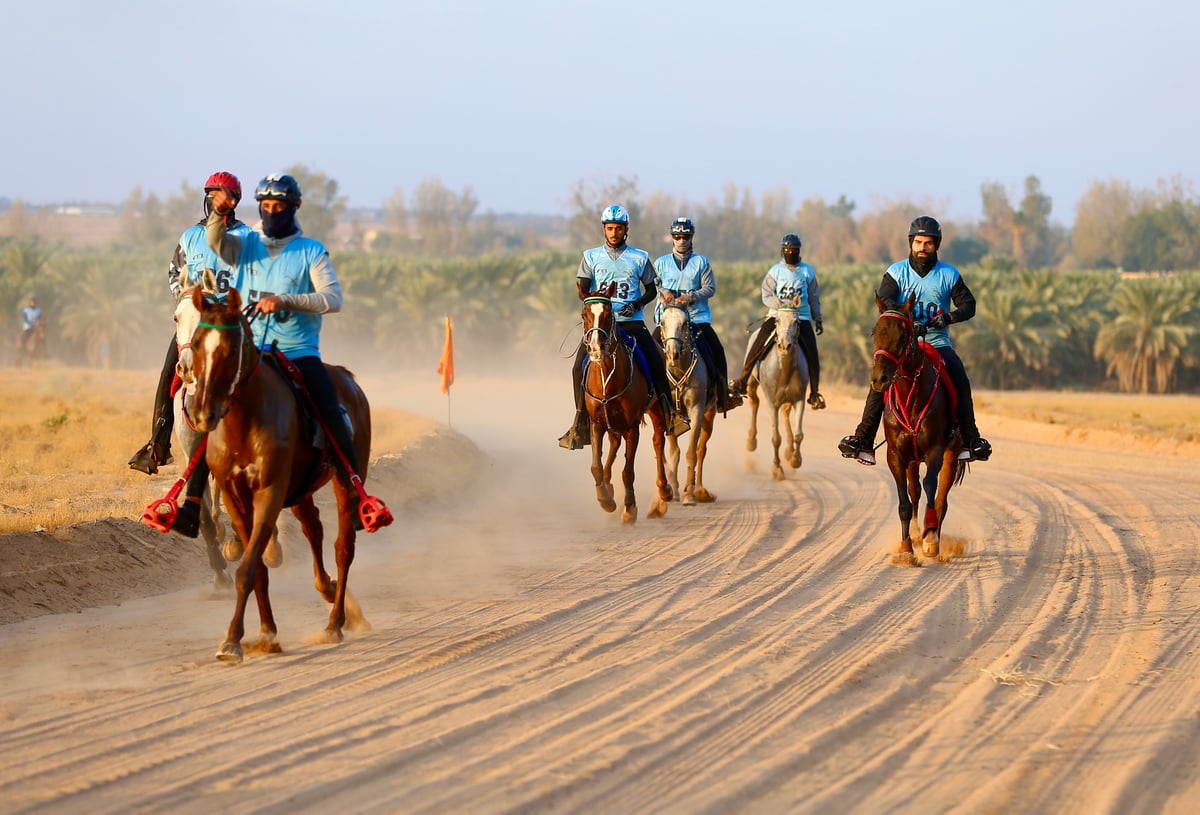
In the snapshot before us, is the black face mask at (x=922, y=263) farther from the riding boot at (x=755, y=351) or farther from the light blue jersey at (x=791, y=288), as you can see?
the riding boot at (x=755, y=351)

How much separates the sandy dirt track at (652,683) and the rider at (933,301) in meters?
1.17

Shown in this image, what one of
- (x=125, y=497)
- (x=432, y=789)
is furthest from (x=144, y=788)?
(x=125, y=497)

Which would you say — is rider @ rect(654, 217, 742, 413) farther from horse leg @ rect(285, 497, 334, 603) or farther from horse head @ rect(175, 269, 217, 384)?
horse head @ rect(175, 269, 217, 384)

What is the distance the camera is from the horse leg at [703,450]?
17.9m

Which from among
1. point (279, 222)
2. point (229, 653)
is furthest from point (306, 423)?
point (229, 653)

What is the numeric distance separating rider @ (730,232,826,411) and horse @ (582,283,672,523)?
15.8ft

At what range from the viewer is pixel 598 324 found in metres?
14.9

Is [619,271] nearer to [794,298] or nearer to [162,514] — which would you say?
[794,298]

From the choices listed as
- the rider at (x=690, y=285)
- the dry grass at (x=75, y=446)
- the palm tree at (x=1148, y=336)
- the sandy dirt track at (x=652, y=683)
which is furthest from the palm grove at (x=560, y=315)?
the sandy dirt track at (x=652, y=683)

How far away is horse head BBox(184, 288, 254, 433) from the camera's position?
855cm

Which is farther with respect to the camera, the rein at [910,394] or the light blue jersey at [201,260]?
the rein at [910,394]

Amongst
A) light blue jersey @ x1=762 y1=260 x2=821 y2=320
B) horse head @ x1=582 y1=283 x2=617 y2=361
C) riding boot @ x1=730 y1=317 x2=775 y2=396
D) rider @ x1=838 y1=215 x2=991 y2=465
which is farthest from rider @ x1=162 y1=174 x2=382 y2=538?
riding boot @ x1=730 y1=317 x2=775 y2=396

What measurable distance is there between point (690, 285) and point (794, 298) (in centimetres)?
318

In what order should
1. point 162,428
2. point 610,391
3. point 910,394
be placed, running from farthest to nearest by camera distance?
point 610,391
point 910,394
point 162,428
